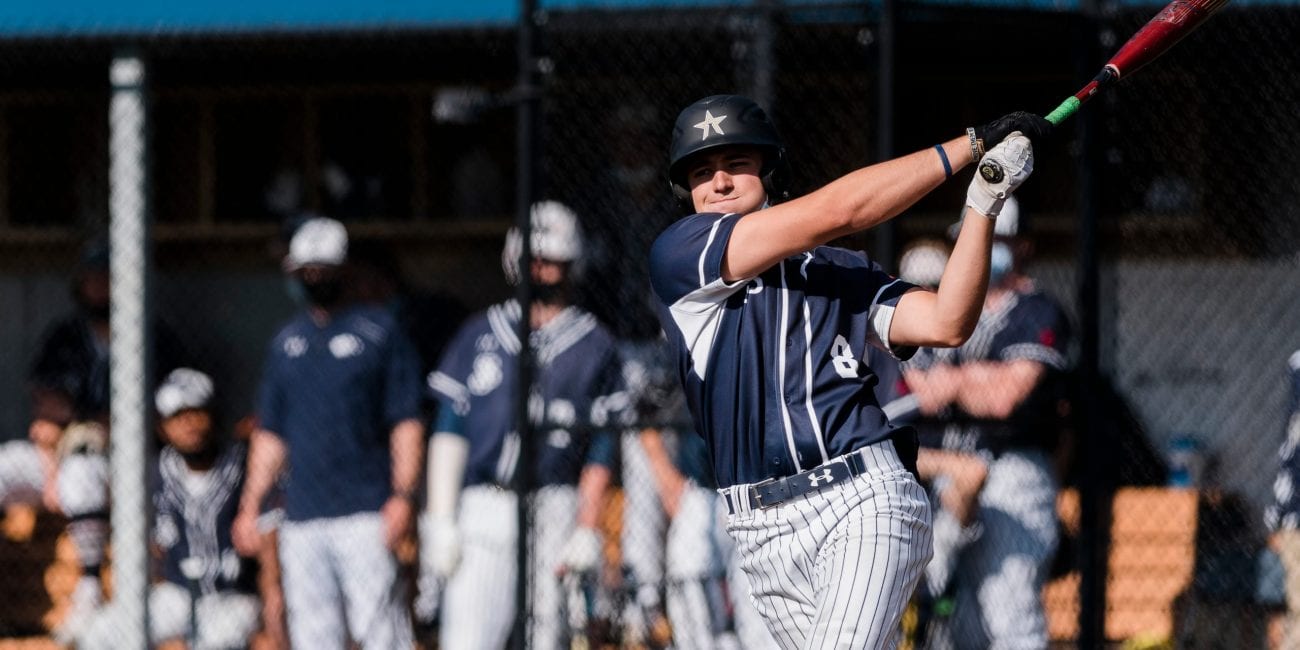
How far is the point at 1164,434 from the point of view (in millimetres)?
6137

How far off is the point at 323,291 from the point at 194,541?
1.05 m

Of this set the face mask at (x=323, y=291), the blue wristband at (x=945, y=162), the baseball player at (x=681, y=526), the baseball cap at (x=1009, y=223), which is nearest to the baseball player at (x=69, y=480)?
the face mask at (x=323, y=291)

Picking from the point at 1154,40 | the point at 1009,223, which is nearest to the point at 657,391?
the point at 1009,223

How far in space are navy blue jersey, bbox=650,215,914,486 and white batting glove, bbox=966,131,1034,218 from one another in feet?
1.39

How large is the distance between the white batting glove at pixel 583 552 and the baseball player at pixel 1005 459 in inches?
43.0

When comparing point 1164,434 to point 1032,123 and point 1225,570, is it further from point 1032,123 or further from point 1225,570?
point 1032,123

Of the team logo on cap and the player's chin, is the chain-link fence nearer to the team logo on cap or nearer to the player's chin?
the player's chin

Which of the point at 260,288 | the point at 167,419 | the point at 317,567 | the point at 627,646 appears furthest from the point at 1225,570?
the point at 260,288

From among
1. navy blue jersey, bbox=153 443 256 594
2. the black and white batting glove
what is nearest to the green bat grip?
the black and white batting glove

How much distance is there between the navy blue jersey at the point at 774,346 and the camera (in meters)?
3.45

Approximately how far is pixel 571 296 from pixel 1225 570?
230 centimetres

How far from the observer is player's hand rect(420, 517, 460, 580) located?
615 centimetres

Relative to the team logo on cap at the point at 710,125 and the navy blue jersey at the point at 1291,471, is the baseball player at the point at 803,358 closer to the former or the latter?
the team logo on cap at the point at 710,125

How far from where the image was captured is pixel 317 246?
661 cm
